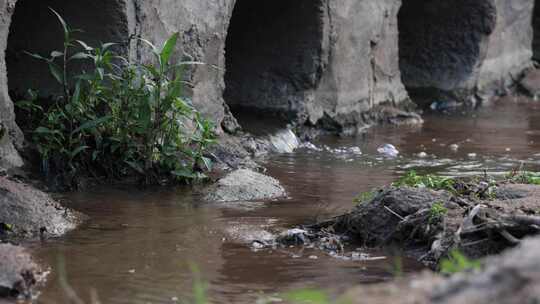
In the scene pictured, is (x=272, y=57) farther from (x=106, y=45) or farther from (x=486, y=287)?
(x=486, y=287)

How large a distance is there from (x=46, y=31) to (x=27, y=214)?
6.52ft

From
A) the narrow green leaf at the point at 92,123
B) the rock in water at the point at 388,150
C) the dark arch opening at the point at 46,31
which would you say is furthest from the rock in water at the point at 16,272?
the rock in water at the point at 388,150

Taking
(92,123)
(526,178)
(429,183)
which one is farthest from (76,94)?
(526,178)

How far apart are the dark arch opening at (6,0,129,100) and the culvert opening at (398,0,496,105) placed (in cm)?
544

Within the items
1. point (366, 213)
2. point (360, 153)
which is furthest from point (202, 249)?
point (360, 153)

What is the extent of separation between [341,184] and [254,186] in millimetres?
743

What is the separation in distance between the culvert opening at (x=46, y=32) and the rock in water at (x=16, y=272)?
254 cm

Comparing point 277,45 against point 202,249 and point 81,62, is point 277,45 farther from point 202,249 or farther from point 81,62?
point 202,249

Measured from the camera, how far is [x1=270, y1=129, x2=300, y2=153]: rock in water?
7605mm

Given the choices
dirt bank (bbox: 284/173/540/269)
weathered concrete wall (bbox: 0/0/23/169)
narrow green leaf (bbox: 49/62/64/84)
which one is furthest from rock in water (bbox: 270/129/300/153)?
dirt bank (bbox: 284/173/540/269)

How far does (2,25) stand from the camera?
212 inches

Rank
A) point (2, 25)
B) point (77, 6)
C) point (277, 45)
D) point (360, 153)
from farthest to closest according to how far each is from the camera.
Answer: point (277, 45) → point (360, 153) → point (77, 6) → point (2, 25)

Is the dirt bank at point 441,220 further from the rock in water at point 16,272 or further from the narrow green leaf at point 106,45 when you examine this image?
the narrow green leaf at point 106,45

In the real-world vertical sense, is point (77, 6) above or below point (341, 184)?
above
